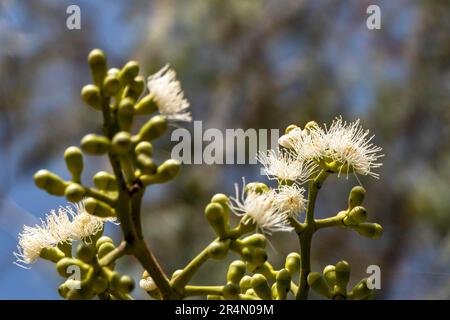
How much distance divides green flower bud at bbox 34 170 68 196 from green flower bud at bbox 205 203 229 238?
150 millimetres

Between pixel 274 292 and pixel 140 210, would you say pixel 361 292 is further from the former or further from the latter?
pixel 140 210

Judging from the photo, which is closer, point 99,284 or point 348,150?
point 99,284

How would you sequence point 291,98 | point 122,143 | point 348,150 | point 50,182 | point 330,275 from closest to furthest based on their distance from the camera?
1. point 122,143
2. point 50,182
3. point 330,275
4. point 348,150
5. point 291,98

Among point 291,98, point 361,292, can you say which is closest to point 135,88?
point 361,292

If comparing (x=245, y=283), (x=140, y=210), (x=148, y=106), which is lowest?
(x=245, y=283)

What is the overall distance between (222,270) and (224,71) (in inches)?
84.5

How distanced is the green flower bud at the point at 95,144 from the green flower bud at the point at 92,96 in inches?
1.7

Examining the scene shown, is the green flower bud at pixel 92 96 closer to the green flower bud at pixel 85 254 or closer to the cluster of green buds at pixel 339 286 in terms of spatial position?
the green flower bud at pixel 85 254

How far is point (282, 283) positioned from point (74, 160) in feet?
0.85

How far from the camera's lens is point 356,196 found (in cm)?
100

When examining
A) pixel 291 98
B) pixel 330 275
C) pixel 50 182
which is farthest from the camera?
pixel 291 98

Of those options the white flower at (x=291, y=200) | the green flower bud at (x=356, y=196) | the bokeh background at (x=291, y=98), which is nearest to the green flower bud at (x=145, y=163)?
the white flower at (x=291, y=200)

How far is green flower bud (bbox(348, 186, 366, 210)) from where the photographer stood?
39.3 inches

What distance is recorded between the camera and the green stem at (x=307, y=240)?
0.91 meters
